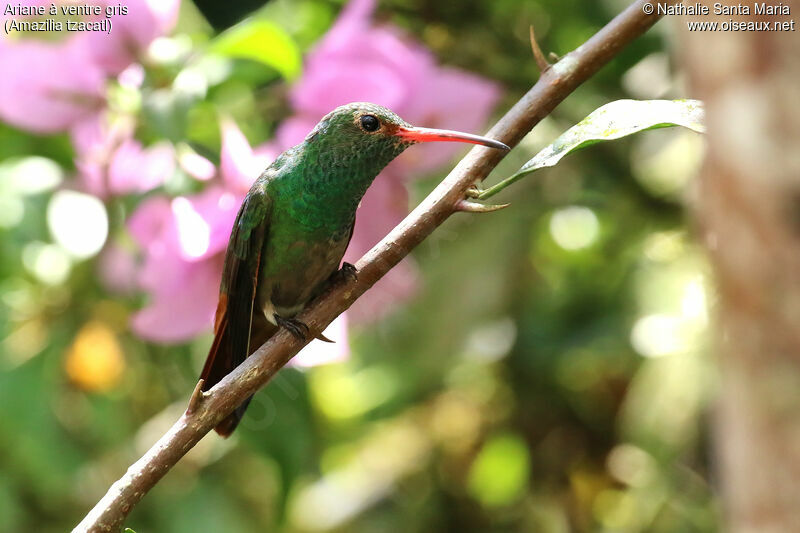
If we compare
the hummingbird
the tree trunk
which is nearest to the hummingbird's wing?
the hummingbird

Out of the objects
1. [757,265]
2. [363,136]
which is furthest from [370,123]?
[757,265]

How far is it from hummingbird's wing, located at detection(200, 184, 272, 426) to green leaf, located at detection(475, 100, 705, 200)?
461 millimetres

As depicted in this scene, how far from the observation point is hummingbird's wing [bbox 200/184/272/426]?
4.57 ft

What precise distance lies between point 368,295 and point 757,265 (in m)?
0.92

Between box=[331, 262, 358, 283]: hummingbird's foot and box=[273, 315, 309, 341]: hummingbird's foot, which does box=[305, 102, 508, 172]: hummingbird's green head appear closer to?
box=[331, 262, 358, 283]: hummingbird's foot

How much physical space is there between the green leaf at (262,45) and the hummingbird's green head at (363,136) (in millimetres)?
120

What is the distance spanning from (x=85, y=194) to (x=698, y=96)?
1.15 meters

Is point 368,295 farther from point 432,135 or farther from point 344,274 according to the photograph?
point 432,135

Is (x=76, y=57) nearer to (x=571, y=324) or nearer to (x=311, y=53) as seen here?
(x=311, y=53)

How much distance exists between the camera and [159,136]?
→ 1443mm

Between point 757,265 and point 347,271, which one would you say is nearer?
point 757,265

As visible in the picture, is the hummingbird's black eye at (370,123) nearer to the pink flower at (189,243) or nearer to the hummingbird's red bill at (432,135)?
the hummingbird's red bill at (432,135)

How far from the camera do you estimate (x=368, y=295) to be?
Answer: 5.27 ft

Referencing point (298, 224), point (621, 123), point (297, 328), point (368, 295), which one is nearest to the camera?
point (621, 123)
